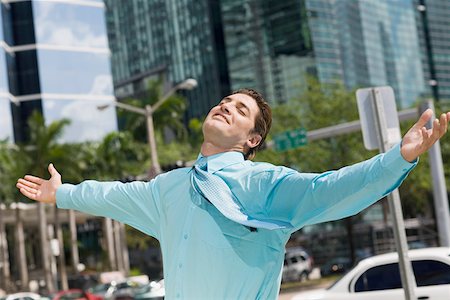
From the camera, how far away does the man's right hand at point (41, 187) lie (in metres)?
3.83

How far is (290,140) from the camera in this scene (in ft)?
89.2

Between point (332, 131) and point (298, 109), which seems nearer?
point (332, 131)

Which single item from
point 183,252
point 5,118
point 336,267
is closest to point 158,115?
point 336,267

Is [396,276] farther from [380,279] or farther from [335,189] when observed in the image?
[335,189]

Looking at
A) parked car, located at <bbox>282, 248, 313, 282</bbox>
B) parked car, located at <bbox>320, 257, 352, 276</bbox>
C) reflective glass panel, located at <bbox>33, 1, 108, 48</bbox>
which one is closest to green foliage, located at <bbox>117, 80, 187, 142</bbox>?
parked car, located at <bbox>282, 248, 313, 282</bbox>

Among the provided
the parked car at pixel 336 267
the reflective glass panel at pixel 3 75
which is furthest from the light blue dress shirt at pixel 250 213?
the reflective glass panel at pixel 3 75

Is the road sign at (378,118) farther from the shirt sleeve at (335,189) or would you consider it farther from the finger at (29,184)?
the shirt sleeve at (335,189)

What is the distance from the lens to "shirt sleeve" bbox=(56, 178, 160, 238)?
358 cm

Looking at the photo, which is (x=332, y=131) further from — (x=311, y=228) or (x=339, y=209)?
(x=311, y=228)

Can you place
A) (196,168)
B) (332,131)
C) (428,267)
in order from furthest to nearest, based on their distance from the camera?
(332,131)
(428,267)
(196,168)

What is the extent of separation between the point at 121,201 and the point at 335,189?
93 cm

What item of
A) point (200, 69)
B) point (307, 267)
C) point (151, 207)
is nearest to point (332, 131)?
point (151, 207)

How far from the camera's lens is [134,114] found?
180 feet

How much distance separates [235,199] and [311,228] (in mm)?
75161
